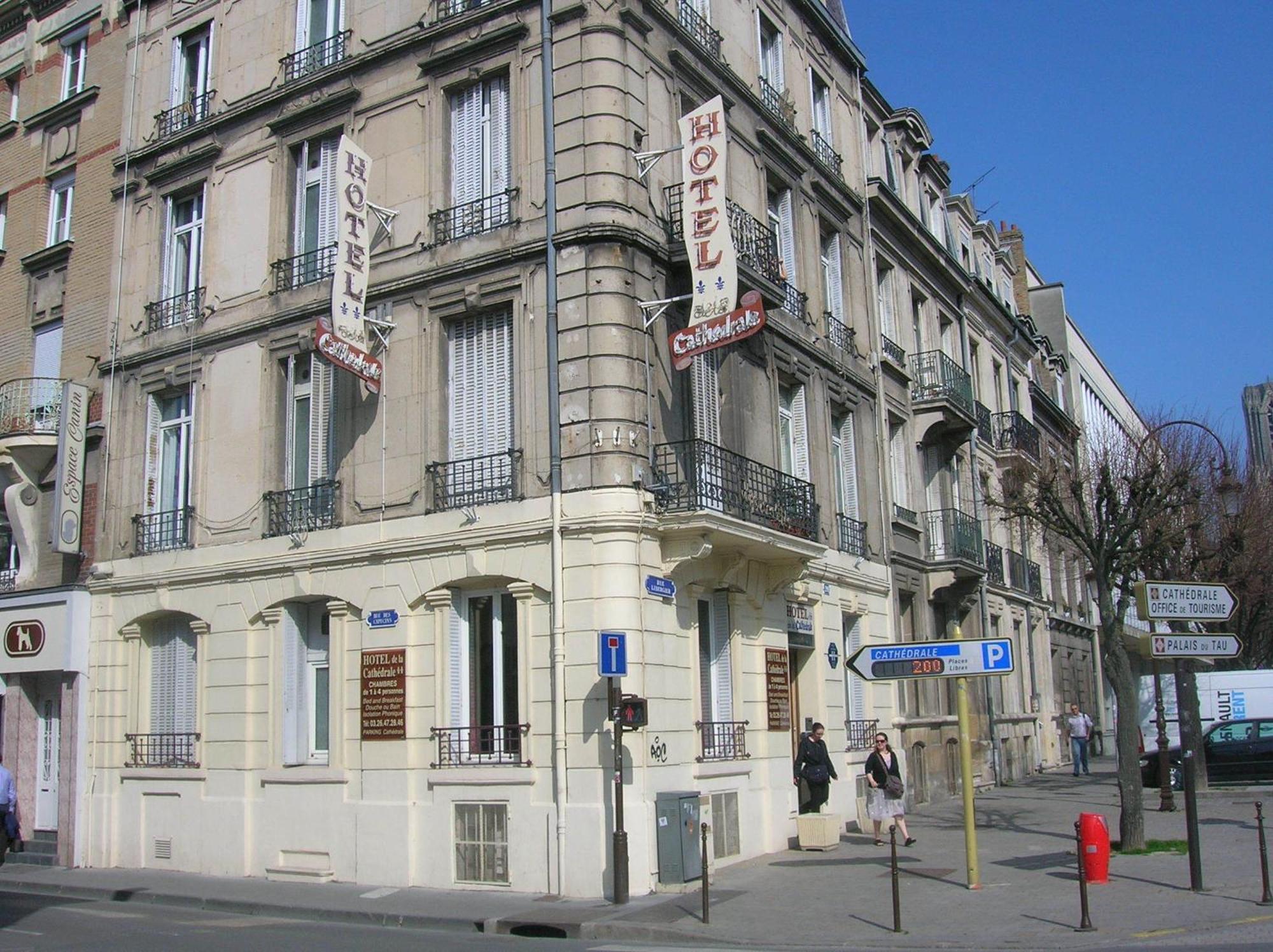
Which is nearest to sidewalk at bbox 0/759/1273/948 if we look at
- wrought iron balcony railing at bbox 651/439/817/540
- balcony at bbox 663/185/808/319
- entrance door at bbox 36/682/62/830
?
entrance door at bbox 36/682/62/830

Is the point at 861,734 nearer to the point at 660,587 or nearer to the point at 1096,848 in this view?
the point at 660,587

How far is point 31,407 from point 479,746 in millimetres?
11775

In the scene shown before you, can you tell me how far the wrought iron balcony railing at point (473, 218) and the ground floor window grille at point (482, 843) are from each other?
7.77 metres

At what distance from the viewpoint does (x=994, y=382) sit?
35.0 meters

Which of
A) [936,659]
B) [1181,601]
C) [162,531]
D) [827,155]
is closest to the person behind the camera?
[936,659]

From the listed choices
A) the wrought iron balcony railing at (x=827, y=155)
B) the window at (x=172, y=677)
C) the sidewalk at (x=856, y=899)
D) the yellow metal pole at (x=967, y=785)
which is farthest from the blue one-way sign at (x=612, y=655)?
the wrought iron balcony railing at (x=827, y=155)

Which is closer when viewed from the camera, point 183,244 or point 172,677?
point 172,677

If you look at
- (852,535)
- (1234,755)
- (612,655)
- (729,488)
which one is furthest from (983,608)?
(612,655)

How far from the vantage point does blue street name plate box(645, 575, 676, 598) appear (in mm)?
15336

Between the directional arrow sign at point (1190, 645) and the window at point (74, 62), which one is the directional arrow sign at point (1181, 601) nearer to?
the directional arrow sign at point (1190, 645)

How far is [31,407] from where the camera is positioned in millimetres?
22062

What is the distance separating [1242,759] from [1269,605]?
40.2 ft

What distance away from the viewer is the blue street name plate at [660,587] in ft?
50.3

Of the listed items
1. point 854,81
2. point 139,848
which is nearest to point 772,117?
point 854,81
